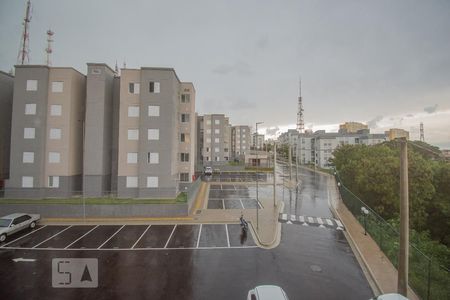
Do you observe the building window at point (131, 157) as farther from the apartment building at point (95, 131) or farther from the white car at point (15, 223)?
the white car at point (15, 223)

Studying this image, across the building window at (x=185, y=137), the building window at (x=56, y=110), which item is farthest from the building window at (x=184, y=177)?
the building window at (x=56, y=110)

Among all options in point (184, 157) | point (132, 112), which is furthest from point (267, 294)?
point (184, 157)

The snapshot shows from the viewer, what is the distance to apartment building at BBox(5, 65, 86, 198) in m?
30.0

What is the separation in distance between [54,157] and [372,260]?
113 feet

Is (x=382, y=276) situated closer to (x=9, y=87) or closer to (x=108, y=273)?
(x=108, y=273)

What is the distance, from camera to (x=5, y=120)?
3375 cm

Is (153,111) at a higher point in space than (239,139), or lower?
Result: lower

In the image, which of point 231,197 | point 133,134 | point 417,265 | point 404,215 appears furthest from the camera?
point 231,197

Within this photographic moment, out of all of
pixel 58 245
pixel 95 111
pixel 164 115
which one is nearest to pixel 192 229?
pixel 58 245

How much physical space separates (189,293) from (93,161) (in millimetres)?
23770

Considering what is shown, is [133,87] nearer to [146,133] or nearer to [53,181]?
[146,133]

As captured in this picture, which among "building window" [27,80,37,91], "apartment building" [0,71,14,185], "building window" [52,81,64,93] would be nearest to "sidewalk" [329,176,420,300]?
"building window" [52,81,64,93]

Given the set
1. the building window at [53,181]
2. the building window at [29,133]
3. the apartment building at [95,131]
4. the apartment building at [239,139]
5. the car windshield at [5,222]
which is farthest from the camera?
the apartment building at [239,139]

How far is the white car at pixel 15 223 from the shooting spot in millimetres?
20645
